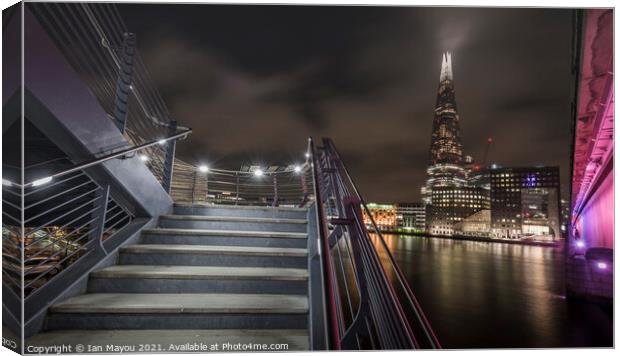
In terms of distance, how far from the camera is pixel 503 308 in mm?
16266

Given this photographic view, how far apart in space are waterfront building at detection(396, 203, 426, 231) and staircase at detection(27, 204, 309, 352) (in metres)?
88.4

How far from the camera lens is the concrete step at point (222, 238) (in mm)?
2766

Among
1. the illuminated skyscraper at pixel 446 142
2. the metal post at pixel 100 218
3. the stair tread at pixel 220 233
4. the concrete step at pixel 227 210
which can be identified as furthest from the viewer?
the illuminated skyscraper at pixel 446 142

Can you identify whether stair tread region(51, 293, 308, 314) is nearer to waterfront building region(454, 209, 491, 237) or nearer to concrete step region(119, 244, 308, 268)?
concrete step region(119, 244, 308, 268)

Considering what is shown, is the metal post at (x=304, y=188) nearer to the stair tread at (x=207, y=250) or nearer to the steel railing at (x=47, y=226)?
the stair tread at (x=207, y=250)

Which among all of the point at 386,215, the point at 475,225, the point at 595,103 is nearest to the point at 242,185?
the point at 595,103

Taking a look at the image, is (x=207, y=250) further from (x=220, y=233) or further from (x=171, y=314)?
(x=171, y=314)

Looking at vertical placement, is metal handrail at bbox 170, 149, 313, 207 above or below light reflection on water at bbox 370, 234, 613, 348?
above

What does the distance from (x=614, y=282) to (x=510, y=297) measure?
19.0 metres

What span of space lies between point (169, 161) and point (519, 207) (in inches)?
2814

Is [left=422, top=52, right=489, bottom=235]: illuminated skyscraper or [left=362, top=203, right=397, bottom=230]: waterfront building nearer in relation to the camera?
[left=422, top=52, right=489, bottom=235]: illuminated skyscraper

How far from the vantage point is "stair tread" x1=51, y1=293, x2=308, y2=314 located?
6.30ft

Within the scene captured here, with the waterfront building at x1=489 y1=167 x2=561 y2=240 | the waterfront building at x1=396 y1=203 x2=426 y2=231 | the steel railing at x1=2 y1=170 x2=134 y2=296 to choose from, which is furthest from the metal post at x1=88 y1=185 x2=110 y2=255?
the waterfront building at x1=396 y1=203 x2=426 y2=231

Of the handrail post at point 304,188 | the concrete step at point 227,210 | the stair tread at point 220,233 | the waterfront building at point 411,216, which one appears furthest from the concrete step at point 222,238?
the waterfront building at point 411,216
